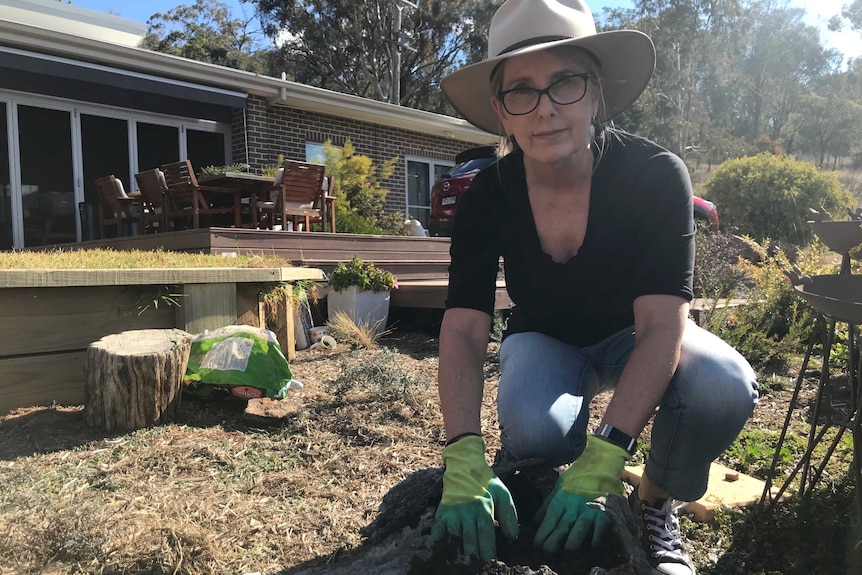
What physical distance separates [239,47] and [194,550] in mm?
31249

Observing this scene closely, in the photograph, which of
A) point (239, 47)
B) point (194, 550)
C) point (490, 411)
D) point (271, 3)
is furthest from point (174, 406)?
point (239, 47)

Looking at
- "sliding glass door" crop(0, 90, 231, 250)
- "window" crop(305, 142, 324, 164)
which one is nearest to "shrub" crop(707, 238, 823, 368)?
"window" crop(305, 142, 324, 164)

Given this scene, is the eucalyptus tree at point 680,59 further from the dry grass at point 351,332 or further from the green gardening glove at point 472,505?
the green gardening glove at point 472,505

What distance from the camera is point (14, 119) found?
7.54 metres

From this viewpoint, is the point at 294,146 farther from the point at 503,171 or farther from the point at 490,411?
the point at 503,171

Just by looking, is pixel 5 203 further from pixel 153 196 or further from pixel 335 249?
pixel 335 249

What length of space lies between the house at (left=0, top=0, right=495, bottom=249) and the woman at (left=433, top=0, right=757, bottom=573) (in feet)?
23.9

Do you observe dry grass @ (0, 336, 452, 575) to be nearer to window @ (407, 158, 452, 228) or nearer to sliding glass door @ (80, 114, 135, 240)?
sliding glass door @ (80, 114, 135, 240)

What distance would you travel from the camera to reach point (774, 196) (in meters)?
12.9

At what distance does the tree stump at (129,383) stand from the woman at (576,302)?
1463 mm

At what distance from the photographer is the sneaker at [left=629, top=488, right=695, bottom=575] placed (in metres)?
1.44

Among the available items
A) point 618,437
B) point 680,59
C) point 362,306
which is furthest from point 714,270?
point 680,59

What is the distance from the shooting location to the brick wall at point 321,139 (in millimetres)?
9242

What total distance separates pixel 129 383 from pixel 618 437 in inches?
79.2
